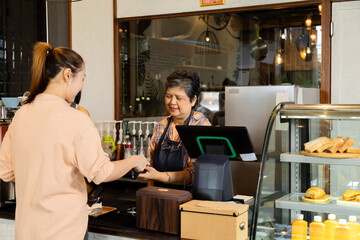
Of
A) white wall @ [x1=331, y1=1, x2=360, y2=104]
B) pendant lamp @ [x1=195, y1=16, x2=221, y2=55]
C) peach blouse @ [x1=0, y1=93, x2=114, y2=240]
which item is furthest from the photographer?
pendant lamp @ [x1=195, y1=16, x2=221, y2=55]

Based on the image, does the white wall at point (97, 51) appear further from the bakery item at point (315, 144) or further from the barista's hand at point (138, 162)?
the bakery item at point (315, 144)

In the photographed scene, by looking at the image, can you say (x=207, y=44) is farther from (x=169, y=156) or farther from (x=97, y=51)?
(x=169, y=156)

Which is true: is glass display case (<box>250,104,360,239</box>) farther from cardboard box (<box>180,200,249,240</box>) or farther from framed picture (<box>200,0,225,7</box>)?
framed picture (<box>200,0,225,7</box>)

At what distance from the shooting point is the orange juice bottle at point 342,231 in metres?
2.10

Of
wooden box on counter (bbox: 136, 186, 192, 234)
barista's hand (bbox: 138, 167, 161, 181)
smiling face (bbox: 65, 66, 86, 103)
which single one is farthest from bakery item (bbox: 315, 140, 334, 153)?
smiling face (bbox: 65, 66, 86, 103)

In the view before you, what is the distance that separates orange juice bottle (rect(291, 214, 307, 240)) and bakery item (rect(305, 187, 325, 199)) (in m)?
0.11

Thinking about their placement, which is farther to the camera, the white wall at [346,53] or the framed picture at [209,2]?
the framed picture at [209,2]

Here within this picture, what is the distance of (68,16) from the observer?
525cm

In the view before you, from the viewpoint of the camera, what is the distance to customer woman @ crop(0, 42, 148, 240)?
1.84 m

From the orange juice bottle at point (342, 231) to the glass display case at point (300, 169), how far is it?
5 cm

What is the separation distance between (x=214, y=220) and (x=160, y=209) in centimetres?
28

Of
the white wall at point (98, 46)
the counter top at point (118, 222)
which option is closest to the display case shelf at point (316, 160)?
the counter top at point (118, 222)

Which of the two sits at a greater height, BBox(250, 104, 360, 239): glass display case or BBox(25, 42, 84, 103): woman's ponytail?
BBox(25, 42, 84, 103): woman's ponytail

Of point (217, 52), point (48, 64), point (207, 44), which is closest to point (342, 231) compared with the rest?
point (48, 64)
